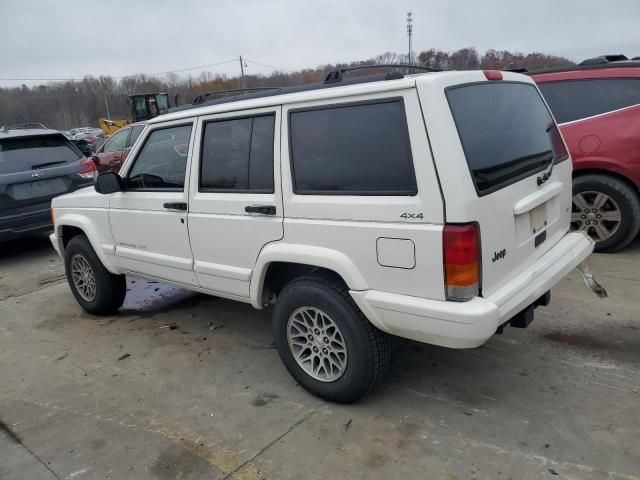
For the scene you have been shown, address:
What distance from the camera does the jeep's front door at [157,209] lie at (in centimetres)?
367

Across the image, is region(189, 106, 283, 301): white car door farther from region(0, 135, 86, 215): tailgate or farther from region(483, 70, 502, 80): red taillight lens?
region(0, 135, 86, 215): tailgate

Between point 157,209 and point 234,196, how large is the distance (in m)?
0.86

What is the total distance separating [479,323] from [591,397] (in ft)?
3.68

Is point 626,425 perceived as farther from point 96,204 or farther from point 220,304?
point 96,204

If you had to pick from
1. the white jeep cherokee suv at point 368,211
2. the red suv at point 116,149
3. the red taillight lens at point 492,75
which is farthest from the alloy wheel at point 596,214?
the red suv at point 116,149

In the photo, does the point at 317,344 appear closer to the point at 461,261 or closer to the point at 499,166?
the point at 461,261

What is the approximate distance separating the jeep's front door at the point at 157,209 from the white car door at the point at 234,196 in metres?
0.15

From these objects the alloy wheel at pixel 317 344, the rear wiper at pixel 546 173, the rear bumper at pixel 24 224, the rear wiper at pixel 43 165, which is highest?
the rear wiper at pixel 43 165

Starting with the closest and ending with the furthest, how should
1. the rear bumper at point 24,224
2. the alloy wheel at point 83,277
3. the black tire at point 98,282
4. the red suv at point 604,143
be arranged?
1. the black tire at point 98,282
2. the alloy wheel at point 83,277
3. the red suv at point 604,143
4. the rear bumper at point 24,224

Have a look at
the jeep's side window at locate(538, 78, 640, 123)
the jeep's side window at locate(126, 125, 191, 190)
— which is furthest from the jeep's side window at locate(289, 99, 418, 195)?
the jeep's side window at locate(538, 78, 640, 123)

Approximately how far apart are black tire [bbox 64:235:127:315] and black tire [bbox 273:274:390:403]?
89.4 inches

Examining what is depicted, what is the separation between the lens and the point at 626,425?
2.66 metres

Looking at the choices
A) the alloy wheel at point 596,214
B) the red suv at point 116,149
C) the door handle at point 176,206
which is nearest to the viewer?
the door handle at point 176,206

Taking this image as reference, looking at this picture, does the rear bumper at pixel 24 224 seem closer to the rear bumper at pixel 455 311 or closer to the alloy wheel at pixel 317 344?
the alloy wheel at pixel 317 344
